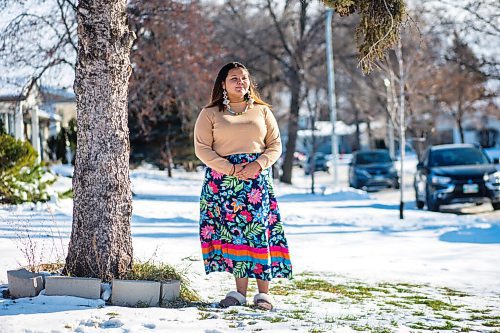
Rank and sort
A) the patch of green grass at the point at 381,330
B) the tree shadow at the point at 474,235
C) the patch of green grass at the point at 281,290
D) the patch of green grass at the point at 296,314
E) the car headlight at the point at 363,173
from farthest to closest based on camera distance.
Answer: the car headlight at the point at 363,173
the tree shadow at the point at 474,235
the patch of green grass at the point at 281,290
the patch of green grass at the point at 296,314
the patch of green grass at the point at 381,330

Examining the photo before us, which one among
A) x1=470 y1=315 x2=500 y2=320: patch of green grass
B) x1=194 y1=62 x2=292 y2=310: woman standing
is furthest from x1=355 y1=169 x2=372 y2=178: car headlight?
x1=194 y1=62 x2=292 y2=310: woman standing

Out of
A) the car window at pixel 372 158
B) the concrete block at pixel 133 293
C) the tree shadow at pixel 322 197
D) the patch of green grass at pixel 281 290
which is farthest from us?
the car window at pixel 372 158

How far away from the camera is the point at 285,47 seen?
117 ft

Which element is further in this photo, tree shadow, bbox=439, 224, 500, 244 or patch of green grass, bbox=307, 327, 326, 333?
tree shadow, bbox=439, 224, 500, 244

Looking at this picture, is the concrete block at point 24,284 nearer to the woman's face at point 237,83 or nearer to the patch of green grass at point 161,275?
the patch of green grass at point 161,275

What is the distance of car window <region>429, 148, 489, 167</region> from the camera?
62.8ft

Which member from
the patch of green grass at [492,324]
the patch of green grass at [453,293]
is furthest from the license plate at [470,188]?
the patch of green grass at [492,324]

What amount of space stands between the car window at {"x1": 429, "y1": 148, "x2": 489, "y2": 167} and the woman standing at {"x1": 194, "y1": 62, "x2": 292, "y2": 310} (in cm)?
1350

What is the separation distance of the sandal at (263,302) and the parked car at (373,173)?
82.4 feet

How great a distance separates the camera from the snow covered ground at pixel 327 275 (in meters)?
5.27

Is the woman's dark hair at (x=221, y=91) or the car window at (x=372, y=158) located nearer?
the woman's dark hair at (x=221, y=91)

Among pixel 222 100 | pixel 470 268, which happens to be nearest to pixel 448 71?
pixel 470 268

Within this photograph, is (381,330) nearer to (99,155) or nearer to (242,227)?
(242,227)

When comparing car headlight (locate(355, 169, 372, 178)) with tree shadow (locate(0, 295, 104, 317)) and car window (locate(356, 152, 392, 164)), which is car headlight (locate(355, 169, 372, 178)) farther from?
tree shadow (locate(0, 295, 104, 317))
